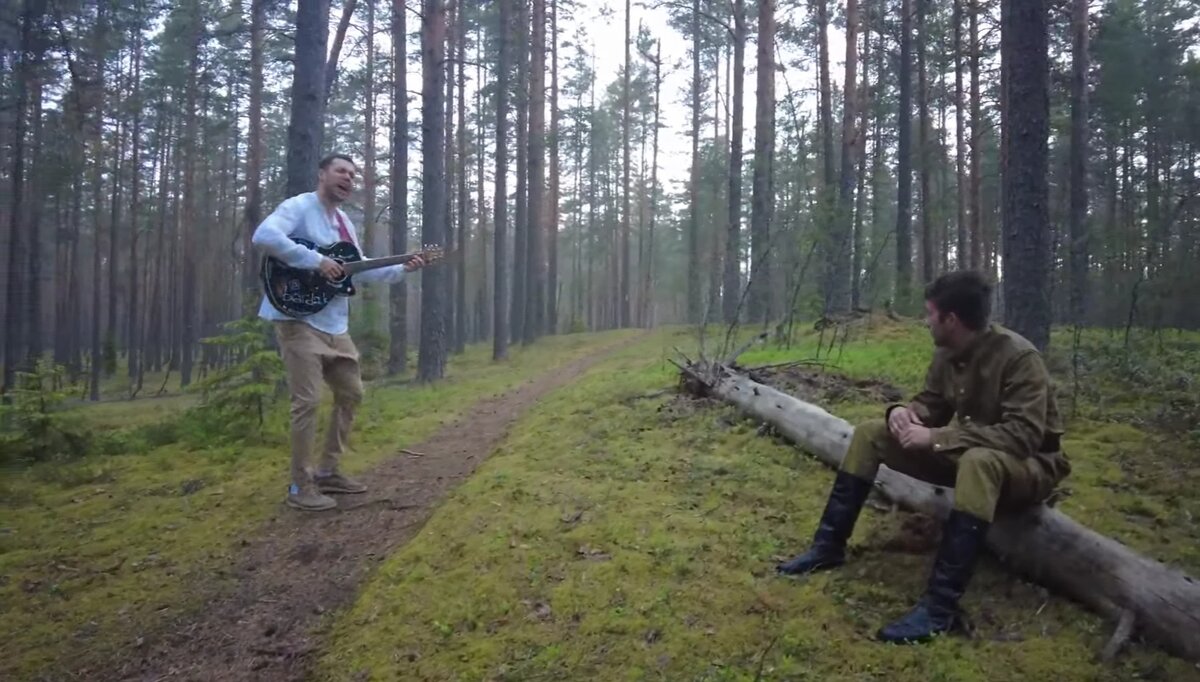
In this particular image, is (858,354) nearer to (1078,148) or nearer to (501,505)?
(501,505)

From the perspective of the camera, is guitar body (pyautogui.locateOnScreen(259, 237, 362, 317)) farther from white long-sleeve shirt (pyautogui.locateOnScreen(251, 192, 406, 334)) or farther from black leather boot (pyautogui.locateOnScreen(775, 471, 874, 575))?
black leather boot (pyautogui.locateOnScreen(775, 471, 874, 575))

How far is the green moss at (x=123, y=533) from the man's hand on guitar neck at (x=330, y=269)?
5.57 feet

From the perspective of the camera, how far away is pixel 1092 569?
307 centimetres

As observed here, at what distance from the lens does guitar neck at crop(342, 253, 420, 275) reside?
5.27 meters

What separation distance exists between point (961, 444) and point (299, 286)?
418 centimetres

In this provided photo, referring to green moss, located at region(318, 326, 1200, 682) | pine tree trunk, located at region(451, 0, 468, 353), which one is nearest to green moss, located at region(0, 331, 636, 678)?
green moss, located at region(318, 326, 1200, 682)

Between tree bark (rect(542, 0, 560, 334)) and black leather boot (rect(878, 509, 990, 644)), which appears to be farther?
tree bark (rect(542, 0, 560, 334))

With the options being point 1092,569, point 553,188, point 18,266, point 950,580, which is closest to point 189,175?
point 18,266

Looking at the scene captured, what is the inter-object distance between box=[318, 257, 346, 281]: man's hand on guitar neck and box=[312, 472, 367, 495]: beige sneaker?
153cm

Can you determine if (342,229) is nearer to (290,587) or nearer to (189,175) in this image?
(290,587)

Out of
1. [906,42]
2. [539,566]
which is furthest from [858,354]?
[906,42]

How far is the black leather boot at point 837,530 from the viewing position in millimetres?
3539

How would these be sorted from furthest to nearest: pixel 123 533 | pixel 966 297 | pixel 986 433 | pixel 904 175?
pixel 904 175, pixel 123 533, pixel 966 297, pixel 986 433

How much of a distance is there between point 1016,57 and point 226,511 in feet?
24.7
